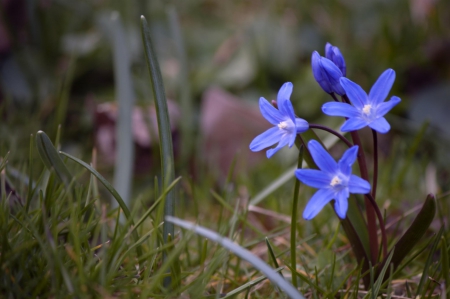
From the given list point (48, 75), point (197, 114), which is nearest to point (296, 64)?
point (197, 114)

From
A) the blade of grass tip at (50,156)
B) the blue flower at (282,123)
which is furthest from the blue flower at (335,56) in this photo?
the blade of grass tip at (50,156)

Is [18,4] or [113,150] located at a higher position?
[18,4]

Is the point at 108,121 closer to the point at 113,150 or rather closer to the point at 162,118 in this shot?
the point at 113,150

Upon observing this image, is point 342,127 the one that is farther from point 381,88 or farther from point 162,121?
point 162,121

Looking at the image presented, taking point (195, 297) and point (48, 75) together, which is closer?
point (195, 297)

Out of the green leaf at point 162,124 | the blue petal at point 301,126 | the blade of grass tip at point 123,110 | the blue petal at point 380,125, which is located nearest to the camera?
the blue petal at point 380,125

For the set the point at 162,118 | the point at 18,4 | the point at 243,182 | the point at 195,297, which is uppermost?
the point at 18,4

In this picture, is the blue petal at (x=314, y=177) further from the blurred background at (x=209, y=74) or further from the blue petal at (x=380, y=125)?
the blurred background at (x=209, y=74)

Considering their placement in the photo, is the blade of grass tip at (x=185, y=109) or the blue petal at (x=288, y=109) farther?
the blade of grass tip at (x=185, y=109)
